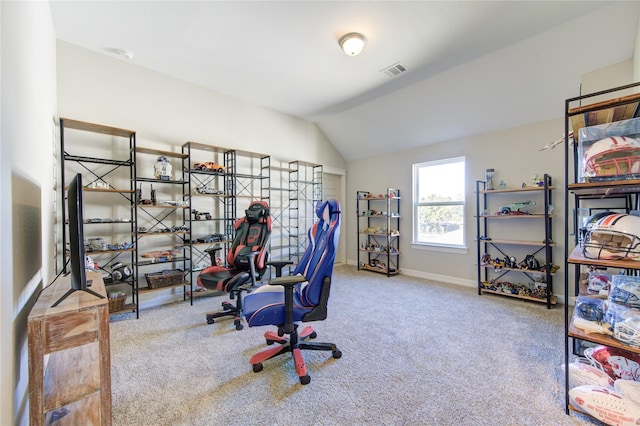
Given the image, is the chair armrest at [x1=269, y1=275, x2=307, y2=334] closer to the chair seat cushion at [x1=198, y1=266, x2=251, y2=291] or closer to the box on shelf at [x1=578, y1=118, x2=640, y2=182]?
the chair seat cushion at [x1=198, y1=266, x2=251, y2=291]

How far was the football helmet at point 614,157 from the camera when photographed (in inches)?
54.4

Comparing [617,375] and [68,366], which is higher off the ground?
[68,366]

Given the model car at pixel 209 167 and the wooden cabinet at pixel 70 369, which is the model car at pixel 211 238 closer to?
the model car at pixel 209 167

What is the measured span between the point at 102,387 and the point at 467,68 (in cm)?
431

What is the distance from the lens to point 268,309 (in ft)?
5.74

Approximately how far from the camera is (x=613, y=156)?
55.6 inches

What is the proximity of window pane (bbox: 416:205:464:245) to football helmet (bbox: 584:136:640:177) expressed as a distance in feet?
9.72

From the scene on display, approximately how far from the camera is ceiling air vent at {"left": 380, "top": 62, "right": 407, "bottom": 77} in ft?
10.6

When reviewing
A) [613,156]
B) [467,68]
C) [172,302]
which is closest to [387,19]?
[467,68]

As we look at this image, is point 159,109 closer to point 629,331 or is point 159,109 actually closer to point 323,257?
point 323,257

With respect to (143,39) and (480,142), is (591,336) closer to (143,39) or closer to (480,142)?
(480,142)

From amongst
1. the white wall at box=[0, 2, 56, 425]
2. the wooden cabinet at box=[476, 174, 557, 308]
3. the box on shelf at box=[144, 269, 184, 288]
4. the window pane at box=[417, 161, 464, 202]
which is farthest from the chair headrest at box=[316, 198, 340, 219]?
the window pane at box=[417, 161, 464, 202]

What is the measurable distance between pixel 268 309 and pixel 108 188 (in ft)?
7.73

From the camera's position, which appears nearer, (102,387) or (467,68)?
(102,387)
